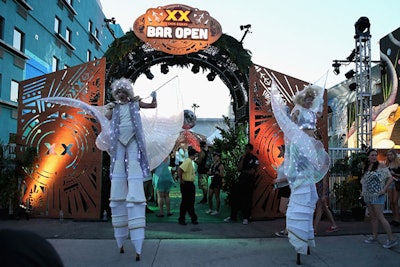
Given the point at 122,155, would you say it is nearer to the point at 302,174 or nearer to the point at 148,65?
the point at 302,174

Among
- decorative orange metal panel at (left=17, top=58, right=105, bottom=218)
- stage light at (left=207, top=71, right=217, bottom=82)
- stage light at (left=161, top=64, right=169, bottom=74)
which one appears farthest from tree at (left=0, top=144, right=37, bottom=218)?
stage light at (left=207, top=71, right=217, bottom=82)

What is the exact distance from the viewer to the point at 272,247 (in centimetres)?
480

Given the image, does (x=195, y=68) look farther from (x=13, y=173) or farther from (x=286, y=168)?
(x=286, y=168)

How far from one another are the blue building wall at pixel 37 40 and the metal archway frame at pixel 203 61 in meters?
4.91


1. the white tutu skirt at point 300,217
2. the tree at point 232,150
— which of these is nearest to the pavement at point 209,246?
the white tutu skirt at point 300,217

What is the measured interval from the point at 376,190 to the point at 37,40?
58.0ft

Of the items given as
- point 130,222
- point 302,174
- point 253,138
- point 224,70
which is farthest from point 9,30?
point 302,174

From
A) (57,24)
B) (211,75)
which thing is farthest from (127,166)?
(57,24)

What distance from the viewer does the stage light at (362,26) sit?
9383mm

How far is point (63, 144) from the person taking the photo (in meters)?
6.68

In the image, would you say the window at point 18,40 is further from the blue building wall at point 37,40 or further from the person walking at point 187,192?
the person walking at point 187,192

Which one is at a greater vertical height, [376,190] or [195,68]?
[195,68]

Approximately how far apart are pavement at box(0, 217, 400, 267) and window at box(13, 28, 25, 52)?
1199 cm

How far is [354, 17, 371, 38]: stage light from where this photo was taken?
9383 millimetres
